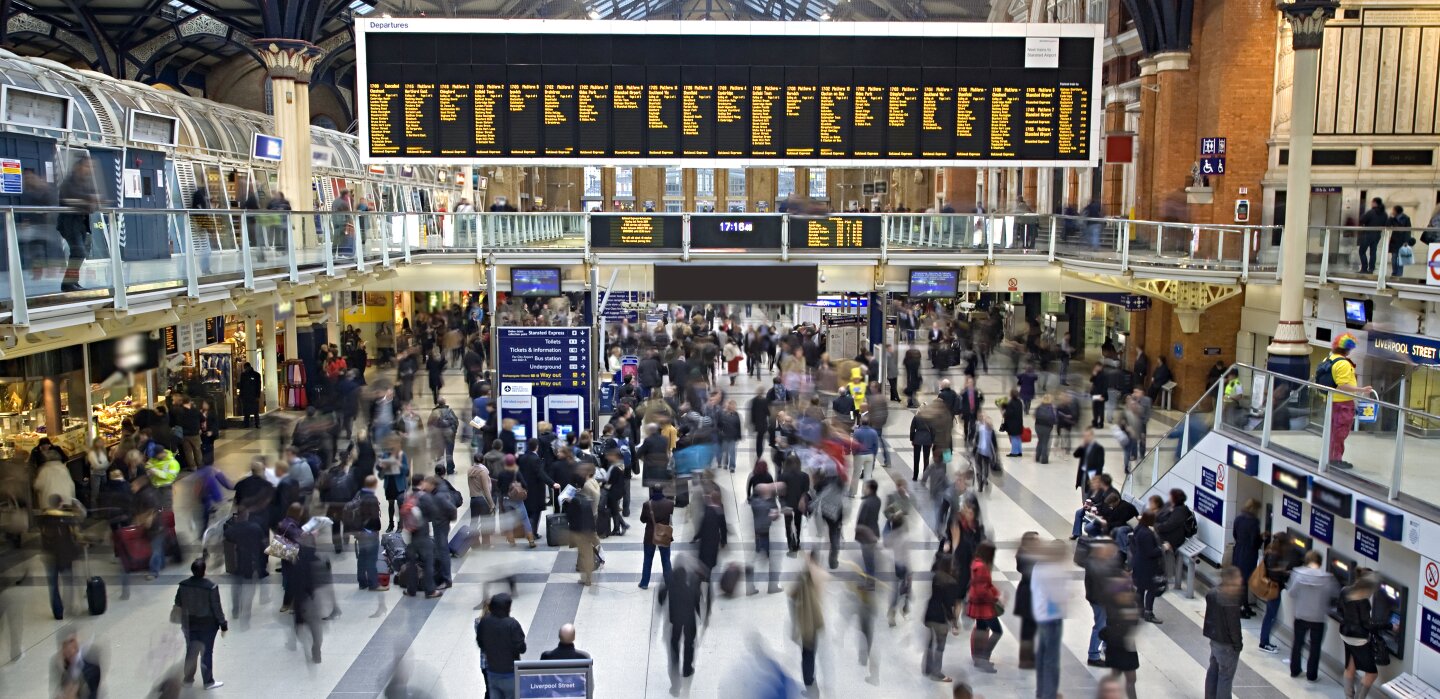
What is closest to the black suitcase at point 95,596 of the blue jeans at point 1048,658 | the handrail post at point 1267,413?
the blue jeans at point 1048,658

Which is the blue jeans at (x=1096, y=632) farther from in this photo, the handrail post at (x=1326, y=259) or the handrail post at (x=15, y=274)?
the handrail post at (x=1326, y=259)

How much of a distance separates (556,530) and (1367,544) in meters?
8.21

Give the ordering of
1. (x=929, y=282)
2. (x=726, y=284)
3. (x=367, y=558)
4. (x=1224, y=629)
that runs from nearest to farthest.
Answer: (x=1224, y=629), (x=367, y=558), (x=726, y=284), (x=929, y=282)

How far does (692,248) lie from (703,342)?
13.0 feet

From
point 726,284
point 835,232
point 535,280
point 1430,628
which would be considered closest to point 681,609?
point 1430,628

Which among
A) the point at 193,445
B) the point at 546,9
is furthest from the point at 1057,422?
the point at 546,9

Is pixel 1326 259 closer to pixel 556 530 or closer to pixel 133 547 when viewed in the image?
pixel 556 530

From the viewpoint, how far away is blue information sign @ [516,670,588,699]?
7.54m

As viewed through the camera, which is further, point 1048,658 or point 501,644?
point 1048,658

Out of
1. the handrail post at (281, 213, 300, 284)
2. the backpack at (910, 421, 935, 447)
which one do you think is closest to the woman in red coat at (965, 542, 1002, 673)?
the backpack at (910, 421, 935, 447)

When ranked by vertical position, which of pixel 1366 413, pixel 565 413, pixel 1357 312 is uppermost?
pixel 1357 312

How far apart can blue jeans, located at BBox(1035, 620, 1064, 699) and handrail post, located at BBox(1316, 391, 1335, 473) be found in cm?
326

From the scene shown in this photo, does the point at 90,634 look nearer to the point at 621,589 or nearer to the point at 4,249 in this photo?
the point at 4,249

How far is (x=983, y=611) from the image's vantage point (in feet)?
31.9
